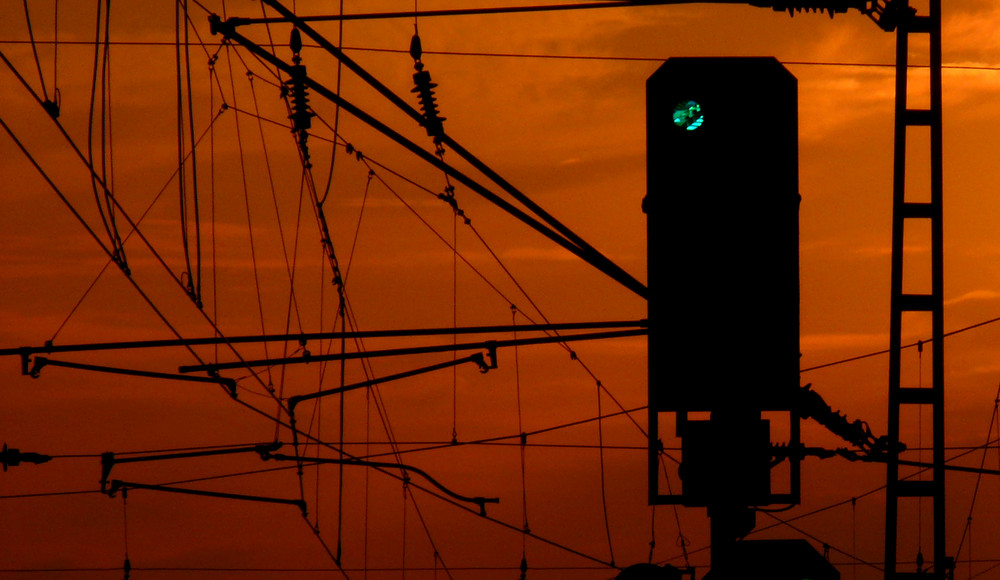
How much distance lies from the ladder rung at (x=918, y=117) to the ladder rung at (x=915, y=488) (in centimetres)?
272

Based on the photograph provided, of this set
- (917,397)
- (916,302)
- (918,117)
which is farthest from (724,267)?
(918,117)

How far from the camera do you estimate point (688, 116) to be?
9914 mm

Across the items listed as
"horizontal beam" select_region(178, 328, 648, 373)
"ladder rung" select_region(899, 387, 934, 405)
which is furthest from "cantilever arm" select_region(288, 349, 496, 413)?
"ladder rung" select_region(899, 387, 934, 405)

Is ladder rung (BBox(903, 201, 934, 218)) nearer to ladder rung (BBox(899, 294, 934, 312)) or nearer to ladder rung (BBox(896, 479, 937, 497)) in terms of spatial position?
ladder rung (BBox(899, 294, 934, 312))

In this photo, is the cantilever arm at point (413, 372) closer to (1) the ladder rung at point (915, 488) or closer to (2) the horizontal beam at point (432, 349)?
(2) the horizontal beam at point (432, 349)

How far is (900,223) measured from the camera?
Result: 37.3 feet

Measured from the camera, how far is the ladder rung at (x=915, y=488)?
11422 millimetres

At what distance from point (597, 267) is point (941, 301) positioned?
2.95 m

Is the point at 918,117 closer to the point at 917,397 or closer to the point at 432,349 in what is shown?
the point at 917,397

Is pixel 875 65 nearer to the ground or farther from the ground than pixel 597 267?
farther from the ground

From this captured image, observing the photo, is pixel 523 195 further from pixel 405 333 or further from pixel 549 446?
pixel 549 446

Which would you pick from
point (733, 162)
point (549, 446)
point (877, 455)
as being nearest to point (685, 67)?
point (733, 162)

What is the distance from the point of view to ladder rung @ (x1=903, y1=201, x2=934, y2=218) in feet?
37.6

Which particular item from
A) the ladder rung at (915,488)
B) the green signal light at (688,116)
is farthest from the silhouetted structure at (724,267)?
the ladder rung at (915,488)
